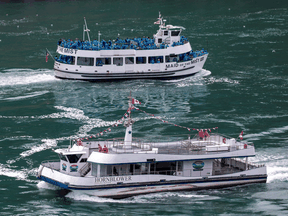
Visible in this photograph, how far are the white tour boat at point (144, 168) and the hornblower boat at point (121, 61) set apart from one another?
38.5m

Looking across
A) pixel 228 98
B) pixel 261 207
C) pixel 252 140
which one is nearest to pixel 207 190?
pixel 261 207

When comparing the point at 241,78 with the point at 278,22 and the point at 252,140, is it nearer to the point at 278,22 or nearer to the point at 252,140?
the point at 252,140

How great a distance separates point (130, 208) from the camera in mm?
45188

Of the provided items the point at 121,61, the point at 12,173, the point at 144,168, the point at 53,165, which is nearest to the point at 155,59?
the point at 121,61

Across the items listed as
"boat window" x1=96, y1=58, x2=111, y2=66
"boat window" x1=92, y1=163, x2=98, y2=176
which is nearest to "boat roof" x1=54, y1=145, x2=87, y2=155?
"boat window" x1=92, y1=163, x2=98, y2=176

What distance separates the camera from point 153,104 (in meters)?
75.2

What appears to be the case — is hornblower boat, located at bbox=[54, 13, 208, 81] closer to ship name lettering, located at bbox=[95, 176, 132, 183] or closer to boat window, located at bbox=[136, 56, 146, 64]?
boat window, located at bbox=[136, 56, 146, 64]

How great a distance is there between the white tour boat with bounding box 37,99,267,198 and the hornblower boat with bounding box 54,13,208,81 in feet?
126

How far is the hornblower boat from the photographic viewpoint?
87875mm

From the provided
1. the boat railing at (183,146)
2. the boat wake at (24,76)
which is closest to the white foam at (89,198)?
the boat railing at (183,146)

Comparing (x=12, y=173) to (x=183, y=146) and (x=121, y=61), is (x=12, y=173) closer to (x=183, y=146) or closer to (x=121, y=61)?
(x=183, y=146)

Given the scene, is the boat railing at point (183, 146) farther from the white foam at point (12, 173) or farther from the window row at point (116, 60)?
the window row at point (116, 60)

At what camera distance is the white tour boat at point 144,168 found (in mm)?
46875

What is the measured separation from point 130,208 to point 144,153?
4809 millimetres
